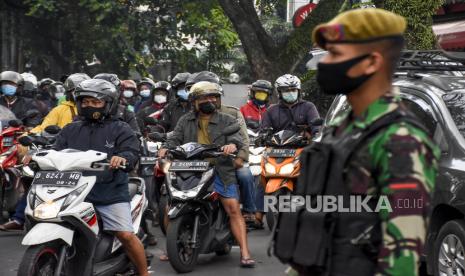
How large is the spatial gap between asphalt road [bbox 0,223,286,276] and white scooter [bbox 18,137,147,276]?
5.69 ft

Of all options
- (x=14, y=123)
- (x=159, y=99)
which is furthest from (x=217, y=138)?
(x=159, y=99)

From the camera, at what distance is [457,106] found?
7.37 m

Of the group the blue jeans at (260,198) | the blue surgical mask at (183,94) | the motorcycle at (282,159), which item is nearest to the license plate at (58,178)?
the motorcycle at (282,159)

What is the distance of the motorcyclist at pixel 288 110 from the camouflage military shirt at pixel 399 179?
7788 millimetres

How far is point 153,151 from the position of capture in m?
12.1

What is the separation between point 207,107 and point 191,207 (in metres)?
0.94

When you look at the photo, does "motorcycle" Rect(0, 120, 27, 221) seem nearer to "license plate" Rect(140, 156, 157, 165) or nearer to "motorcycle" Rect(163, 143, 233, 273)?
"license plate" Rect(140, 156, 157, 165)

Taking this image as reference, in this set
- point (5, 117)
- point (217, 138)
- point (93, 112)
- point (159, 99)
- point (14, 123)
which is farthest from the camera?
point (159, 99)

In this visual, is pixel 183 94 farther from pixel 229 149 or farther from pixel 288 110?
pixel 229 149

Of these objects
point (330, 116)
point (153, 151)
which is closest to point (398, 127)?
point (330, 116)

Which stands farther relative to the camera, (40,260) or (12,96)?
(12,96)

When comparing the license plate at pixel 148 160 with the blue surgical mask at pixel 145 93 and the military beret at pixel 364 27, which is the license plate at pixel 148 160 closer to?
the blue surgical mask at pixel 145 93

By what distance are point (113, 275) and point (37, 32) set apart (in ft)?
63.1

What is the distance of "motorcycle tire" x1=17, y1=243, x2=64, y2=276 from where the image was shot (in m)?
6.34
